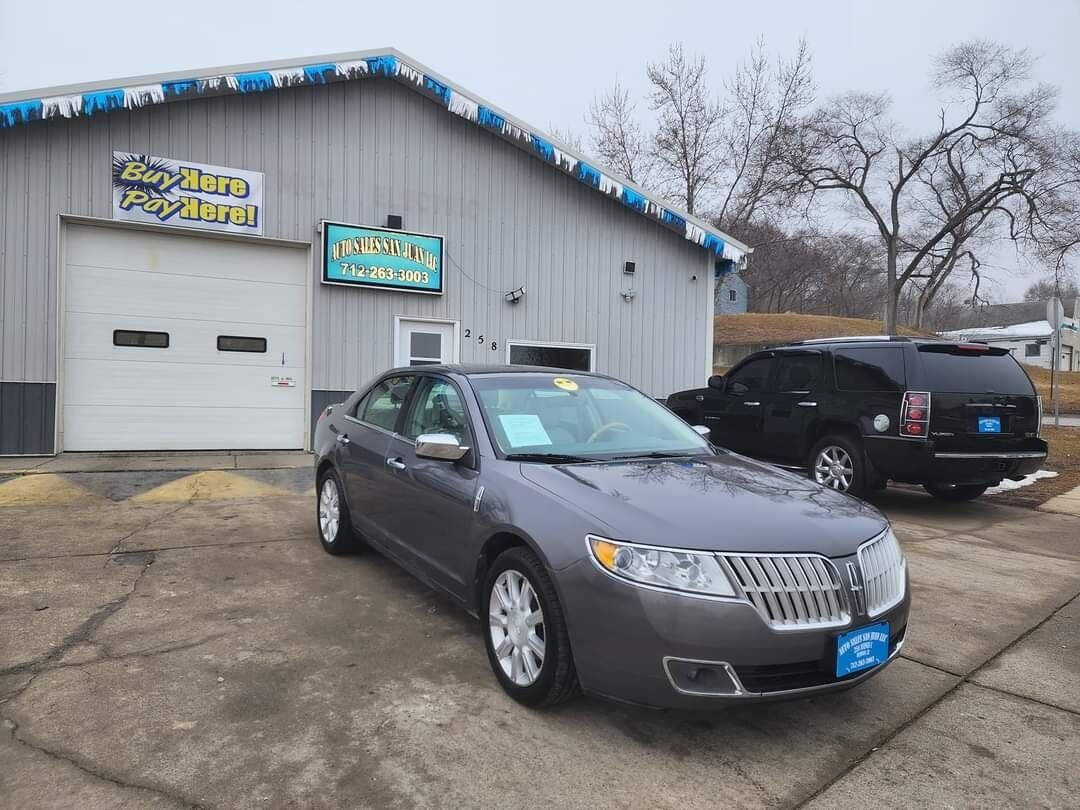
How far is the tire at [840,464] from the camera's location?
23.5ft

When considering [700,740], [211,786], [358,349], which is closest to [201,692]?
[211,786]

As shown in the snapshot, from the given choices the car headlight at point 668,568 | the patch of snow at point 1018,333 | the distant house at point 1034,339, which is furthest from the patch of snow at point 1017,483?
the patch of snow at point 1018,333

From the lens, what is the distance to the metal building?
8703 mm

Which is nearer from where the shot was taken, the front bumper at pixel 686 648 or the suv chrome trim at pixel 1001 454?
the front bumper at pixel 686 648

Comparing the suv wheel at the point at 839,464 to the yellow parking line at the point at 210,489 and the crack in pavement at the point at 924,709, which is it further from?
the yellow parking line at the point at 210,489

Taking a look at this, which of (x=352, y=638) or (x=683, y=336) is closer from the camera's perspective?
(x=352, y=638)

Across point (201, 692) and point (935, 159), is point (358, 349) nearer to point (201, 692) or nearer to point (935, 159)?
point (201, 692)

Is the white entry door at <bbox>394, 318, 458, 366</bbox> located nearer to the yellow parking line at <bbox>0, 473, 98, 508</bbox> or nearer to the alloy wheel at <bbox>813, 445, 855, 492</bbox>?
the yellow parking line at <bbox>0, 473, 98, 508</bbox>

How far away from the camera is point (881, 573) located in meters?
2.96

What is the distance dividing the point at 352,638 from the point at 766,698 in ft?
7.00

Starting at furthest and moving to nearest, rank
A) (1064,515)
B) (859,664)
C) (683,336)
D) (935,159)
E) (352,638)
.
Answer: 1. (935,159)
2. (683,336)
3. (1064,515)
4. (352,638)
5. (859,664)

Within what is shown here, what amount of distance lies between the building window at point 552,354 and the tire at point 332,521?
5973 millimetres

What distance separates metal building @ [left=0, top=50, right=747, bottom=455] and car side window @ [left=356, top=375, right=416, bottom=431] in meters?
5.30

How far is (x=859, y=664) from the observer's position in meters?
2.73
